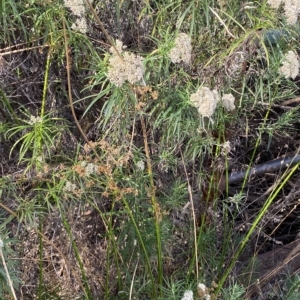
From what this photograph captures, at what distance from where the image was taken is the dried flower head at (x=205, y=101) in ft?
6.20

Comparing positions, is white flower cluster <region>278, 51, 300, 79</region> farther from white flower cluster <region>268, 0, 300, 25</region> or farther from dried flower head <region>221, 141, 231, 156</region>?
dried flower head <region>221, 141, 231, 156</region>

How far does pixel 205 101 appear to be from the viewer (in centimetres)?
190

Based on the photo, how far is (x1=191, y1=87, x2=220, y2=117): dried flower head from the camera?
1.89 m

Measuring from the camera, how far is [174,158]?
2.43 metres

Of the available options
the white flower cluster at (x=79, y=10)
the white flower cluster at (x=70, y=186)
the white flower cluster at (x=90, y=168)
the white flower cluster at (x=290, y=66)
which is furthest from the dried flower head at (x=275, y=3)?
the white flower cluster at (x=70, y=186)

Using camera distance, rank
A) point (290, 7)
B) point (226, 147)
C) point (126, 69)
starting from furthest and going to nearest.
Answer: point (226, 147), point (290, 7), point (126, 69)

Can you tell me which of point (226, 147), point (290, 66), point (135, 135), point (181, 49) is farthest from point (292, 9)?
point (135, 135)

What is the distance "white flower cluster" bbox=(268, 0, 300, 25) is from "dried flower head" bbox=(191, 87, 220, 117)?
372 mm

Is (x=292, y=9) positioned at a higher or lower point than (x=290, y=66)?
higher

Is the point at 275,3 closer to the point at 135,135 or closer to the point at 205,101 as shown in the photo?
the point at 205,101

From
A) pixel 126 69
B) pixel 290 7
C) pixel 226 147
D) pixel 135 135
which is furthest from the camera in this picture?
pixel 135 135

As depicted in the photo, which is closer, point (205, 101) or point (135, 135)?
point (205, 101)

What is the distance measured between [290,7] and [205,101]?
0.44m

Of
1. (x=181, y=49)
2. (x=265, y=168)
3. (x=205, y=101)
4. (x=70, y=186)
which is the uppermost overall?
(x=181, y=49)
